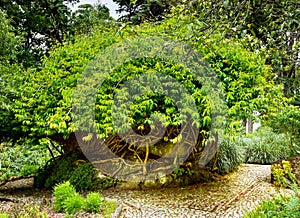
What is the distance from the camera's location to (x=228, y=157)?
6305 millimetres

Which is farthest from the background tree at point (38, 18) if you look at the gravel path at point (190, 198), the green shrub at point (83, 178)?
the gravel path at point (190, 198)

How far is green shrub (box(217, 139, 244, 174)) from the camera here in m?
6.03

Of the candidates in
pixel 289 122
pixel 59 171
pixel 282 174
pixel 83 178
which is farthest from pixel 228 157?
pixel 59 171

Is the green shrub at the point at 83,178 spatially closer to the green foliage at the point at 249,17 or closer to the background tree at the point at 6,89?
the background tree at the point at 6,89

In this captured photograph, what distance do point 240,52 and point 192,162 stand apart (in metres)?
2.32

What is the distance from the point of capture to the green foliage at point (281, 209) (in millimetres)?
2525

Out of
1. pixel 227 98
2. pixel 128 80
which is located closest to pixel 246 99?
pixel 227 98

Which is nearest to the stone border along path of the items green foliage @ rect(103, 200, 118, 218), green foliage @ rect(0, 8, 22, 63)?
green foliage @ rect(103, 200, 118, 218)

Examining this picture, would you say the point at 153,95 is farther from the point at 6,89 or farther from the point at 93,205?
the point at 6,89

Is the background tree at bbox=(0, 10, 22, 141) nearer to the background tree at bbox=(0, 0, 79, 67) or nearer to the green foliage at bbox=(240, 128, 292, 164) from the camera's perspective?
the background tree at bbox=(0, 0, 79, 67)

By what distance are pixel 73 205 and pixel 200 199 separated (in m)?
2.07

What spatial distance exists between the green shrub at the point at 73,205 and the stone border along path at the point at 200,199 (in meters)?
0.58

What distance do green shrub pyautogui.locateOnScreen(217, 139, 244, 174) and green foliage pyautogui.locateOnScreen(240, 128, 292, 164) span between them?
3.84ft

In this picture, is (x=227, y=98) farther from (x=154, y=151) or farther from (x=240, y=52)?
(x=154, y=151)
